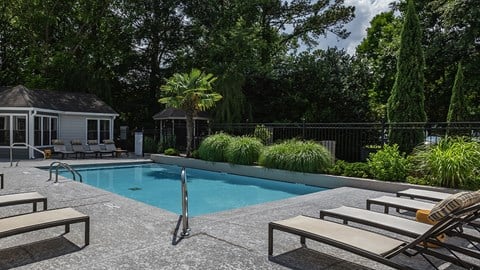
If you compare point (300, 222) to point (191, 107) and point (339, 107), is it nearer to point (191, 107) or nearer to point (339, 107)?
point (191, 107)

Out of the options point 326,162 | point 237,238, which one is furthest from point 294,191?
point 237,238

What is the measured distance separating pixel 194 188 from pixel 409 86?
7730mm

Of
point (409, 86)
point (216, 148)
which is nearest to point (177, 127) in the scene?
point (216, 148)

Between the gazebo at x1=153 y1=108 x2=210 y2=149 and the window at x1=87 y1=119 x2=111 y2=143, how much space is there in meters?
3.50

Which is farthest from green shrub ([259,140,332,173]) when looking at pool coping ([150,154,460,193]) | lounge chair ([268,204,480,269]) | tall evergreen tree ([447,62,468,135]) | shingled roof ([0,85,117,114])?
shingled roof ([0,85,117,114])

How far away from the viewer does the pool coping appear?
8.59m

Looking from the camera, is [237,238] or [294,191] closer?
[237,238]

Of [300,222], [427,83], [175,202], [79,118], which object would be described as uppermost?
[427,83]

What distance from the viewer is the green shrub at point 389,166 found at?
8977 millimetres

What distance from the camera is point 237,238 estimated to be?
4.69 metres

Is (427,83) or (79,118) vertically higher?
(427,83)

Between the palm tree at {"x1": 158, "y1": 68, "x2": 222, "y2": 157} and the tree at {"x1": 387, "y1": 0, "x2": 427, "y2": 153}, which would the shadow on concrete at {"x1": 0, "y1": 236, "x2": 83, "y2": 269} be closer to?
the tree at {"x1": 387, "y1": 0, "x2": 427, "y2": 153}

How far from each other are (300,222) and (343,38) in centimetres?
2497

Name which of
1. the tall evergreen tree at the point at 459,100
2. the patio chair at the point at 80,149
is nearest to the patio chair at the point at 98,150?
the patio chair at the point at 80,149
